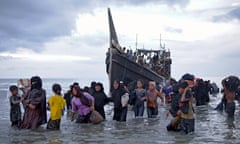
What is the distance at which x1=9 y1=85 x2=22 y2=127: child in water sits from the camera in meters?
11.7

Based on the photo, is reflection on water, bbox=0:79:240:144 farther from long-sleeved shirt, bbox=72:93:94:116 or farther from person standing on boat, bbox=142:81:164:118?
person standing on boat, bbox=142:81:164:118

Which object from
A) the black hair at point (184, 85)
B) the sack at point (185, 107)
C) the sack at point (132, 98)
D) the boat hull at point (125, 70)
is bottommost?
the sack at point (185, 107)

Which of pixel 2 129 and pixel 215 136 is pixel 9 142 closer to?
pixel 2 129

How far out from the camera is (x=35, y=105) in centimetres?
1109

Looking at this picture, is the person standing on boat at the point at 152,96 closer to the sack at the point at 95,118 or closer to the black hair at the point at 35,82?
the sack at the point at 95,118

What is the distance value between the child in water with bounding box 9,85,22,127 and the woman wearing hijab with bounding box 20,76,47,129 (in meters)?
0.47

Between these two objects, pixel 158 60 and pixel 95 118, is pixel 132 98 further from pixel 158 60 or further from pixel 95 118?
pixel 158 60

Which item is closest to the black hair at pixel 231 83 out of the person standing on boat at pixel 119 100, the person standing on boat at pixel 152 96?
the person standing on boat at pixel 152 96

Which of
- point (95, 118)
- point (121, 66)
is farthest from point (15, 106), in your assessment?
point (121, 66)

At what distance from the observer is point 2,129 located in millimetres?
11945

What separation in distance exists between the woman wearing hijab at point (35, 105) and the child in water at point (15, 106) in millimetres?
474

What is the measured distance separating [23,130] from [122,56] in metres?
13.4

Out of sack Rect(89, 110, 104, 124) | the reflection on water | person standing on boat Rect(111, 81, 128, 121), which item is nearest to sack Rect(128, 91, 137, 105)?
person standing on boat Rect(111, 81, 128, 121)

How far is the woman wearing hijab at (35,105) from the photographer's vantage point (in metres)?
11.1
